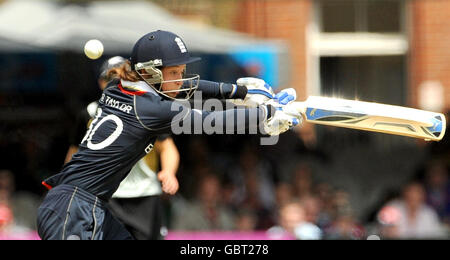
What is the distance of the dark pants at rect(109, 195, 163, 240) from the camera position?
568cm

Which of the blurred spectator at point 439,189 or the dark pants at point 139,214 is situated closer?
the dark pants at point 139,214

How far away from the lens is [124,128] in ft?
13.8

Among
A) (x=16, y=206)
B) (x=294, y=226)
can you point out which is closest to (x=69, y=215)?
(x=294, y=226)

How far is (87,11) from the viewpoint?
8578mm

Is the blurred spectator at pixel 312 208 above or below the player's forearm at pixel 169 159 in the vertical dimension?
below

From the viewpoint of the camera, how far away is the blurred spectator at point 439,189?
8344 millimetres

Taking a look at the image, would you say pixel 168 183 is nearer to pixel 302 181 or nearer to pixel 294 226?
pixel 294 226

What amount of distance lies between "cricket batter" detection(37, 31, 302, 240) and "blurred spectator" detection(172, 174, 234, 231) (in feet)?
11.9

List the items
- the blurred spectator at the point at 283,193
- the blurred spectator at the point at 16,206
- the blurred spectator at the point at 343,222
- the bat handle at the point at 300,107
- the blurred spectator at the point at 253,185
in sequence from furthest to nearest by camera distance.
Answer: the blurred spectator at the point at 253,185 < the blurred spectator at the point at 283,193 < the blurred spectator at the point at 16,206 < the blurred spectator at the point at 343,222 < the bat handle at the point at 300,107

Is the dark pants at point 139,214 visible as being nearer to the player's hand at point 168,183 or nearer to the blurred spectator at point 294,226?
the player's hand at point 168,183

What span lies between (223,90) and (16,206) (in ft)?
13.3

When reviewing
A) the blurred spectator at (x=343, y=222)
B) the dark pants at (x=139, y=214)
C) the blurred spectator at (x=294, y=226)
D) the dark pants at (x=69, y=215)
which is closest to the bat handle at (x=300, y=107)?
the dark pants at (x=69, y=215)

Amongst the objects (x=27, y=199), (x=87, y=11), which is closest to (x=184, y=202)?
(x=27, y=199)

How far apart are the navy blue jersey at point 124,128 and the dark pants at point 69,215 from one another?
0.05 meters
